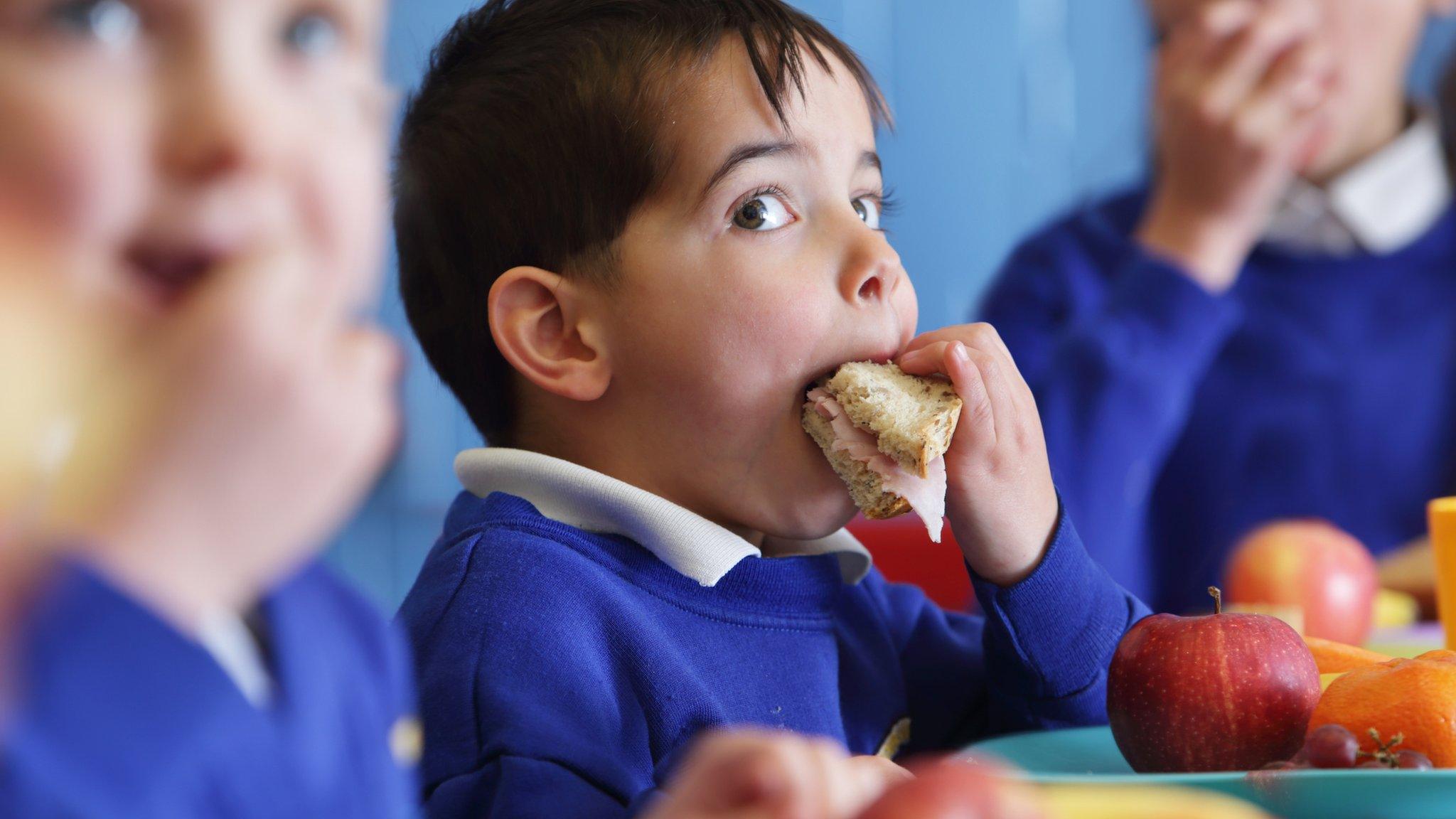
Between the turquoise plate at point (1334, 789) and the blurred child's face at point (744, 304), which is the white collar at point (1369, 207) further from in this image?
the turquoise plate at point (1334, 789)

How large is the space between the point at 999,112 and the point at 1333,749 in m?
2.61

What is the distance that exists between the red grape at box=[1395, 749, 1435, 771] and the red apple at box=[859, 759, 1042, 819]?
1.01 feet

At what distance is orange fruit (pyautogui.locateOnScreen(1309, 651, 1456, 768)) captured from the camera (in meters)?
0.65

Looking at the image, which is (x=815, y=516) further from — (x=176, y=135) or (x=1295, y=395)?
(x=1295, y=395)

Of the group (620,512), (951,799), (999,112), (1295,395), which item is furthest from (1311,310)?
(951,799)

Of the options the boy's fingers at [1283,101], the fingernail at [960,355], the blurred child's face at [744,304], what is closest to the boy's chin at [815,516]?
the blurred child's face at [744,304]

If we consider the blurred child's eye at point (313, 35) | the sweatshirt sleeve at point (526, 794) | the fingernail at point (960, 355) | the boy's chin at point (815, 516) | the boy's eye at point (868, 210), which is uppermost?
the blurred child's eye at point (313, 35)

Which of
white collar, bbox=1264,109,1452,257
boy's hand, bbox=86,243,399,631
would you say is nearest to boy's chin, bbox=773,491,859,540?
boy's hand, bbox=86,243,399,631

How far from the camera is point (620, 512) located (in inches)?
32.3

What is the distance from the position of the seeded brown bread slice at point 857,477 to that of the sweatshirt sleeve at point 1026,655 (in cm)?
13

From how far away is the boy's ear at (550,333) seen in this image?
88 centimetres

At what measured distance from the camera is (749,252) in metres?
0.85

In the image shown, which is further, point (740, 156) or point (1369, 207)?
point (1369, 207)

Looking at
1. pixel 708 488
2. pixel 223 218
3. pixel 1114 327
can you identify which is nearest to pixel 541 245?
pixel 708 488
